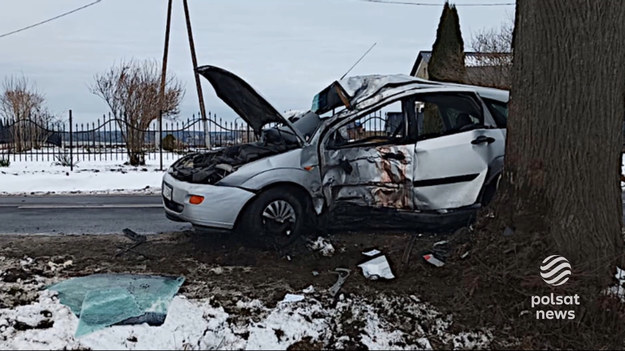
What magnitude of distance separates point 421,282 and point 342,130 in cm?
196

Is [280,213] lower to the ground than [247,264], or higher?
higher

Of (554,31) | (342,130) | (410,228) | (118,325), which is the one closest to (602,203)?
(554,31)

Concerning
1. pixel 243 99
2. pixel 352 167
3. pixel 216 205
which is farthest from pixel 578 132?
pixel 243 99

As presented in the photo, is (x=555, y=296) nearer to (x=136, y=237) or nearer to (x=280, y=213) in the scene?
(x=280, y=213)

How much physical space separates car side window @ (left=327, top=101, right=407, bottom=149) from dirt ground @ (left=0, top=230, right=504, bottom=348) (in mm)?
960

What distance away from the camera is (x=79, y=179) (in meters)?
13.4

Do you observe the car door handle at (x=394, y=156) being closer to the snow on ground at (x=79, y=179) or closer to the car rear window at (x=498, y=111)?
the car rear window at (x=498, y=111)

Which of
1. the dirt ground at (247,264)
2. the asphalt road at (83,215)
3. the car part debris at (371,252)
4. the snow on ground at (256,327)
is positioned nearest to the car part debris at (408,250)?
the dirt ground at (247,264)

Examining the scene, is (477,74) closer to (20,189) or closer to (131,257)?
(20,189)

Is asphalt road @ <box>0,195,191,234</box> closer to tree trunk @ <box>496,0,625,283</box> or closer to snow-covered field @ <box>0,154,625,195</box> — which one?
snow-covered field @ <box>0,154,625,195</box>

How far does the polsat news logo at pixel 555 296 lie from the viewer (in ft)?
10.8

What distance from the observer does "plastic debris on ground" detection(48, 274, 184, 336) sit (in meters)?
3.44

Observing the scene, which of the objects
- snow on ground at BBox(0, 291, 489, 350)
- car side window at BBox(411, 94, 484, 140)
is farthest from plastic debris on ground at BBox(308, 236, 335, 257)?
car side window at BBox(411, 94, 484, 140)

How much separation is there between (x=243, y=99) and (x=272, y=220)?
4.83ft
